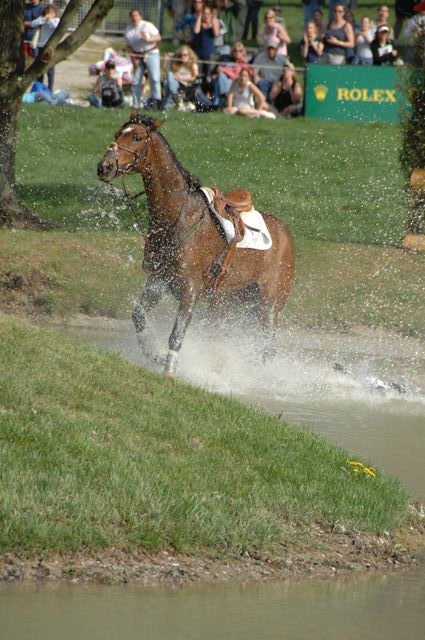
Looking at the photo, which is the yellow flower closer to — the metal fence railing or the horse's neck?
the horse's neck

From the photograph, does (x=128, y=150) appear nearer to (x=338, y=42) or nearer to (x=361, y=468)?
(x=361, y=468)

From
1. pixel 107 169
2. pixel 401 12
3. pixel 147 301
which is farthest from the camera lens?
pixel 401 12

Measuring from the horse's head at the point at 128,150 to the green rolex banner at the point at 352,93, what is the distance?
42.6ft

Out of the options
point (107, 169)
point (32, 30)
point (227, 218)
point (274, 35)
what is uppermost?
point (107, 169)

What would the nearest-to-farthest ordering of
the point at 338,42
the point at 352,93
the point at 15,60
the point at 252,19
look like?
1. the point at 15,60
2. the point at 352,93
3. the point at 338,42
4. the point at 252,19

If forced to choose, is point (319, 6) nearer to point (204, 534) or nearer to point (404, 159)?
point (404, 159)

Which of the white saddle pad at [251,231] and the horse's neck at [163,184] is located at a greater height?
the horse's neck at [163,184]

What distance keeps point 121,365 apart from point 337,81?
15.8 meters

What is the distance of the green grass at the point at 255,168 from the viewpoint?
19.8 m

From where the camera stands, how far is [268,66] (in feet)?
84.1

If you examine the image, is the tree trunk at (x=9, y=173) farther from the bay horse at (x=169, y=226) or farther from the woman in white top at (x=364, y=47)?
the woman in white top at (x=364, y=47)

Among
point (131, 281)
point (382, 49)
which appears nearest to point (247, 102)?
point (382, 49)

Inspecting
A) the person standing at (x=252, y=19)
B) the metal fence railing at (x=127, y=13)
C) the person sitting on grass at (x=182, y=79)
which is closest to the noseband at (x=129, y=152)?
the person sitting on grass at (x=182, y=79)

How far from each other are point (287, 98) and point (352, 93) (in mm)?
1318
